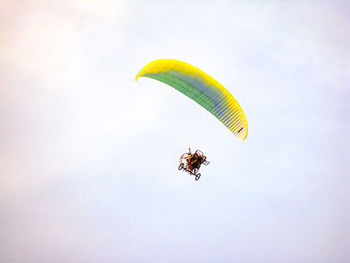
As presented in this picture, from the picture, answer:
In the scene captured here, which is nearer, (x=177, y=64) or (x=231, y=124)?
(x=177, y=64)

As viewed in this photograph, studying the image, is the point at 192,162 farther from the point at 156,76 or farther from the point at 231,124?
the point at 156,76

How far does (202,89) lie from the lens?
2967cm

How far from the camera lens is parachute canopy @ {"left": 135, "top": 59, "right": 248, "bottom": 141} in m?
28.6

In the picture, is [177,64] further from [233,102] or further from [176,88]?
[233,102]

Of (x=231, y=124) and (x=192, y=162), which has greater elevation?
(x=231, y=124)

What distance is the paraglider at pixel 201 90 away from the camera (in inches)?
1128

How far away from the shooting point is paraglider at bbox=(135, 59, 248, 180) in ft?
94.0

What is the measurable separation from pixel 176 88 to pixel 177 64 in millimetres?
2348

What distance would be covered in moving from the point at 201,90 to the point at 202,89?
13 cm

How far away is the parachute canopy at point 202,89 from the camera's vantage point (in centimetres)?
2862

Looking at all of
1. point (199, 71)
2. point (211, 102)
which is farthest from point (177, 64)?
point (211, 102)

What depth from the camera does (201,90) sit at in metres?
29.8

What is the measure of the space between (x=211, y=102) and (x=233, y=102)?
5.43ft

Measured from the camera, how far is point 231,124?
30.6m
